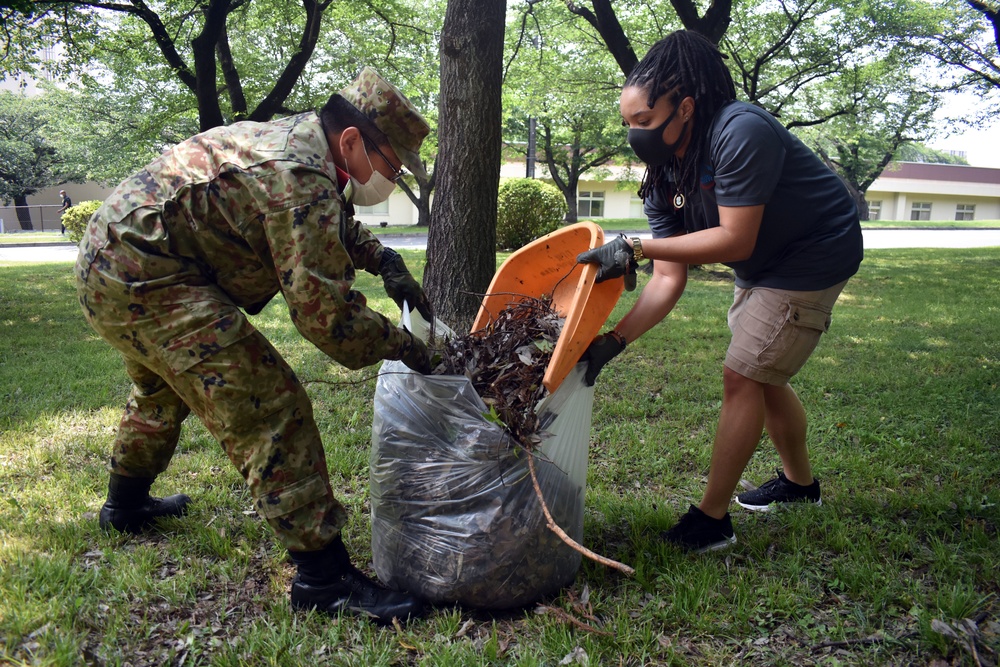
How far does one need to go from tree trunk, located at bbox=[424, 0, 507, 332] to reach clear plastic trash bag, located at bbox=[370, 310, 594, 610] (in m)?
2.02

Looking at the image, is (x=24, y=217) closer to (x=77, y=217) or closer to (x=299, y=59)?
(x=77, y=217)

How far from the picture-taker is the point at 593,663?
1.87 m

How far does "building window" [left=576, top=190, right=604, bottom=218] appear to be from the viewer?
126 ft

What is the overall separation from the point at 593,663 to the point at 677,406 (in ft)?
7.67

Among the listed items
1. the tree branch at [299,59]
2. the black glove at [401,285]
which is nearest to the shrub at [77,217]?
the tree branch at [299,59]

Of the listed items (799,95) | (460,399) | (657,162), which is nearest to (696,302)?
(657,162)

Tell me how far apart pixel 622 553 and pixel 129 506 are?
1816mm

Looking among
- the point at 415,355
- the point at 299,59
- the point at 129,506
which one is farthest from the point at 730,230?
the point at 299,59

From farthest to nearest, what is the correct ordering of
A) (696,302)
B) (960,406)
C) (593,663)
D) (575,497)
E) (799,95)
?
(799,95) < (696,302) < (960,406) < (575,497) < (593,663)

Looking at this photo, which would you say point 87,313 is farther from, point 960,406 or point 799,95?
point 799,95

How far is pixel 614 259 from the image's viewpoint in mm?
2041

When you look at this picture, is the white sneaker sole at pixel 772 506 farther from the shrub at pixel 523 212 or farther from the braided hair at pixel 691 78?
the shrub at pixel 523 212

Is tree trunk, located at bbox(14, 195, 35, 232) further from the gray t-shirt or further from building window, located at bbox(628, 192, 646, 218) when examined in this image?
the gray t-shirt

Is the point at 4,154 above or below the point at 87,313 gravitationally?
above
